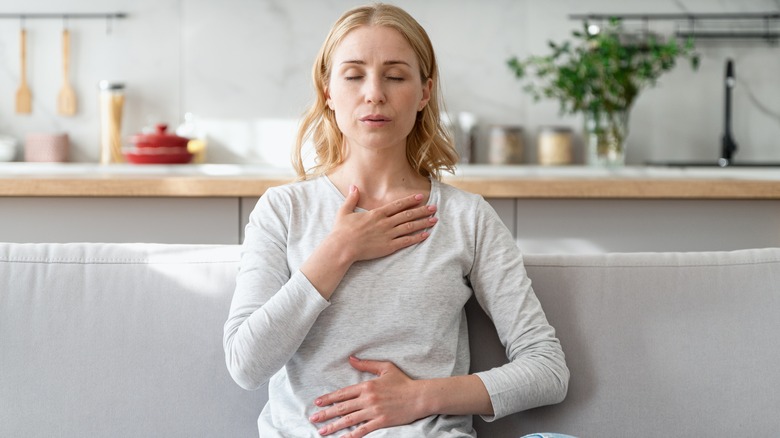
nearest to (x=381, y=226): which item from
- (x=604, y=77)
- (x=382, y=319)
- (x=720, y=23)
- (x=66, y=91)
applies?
(x=382, y=319)

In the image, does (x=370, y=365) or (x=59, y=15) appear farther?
(x=59, y=15)

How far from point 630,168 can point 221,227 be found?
60.9 inches

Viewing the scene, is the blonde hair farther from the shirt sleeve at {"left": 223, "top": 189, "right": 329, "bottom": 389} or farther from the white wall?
the white wall

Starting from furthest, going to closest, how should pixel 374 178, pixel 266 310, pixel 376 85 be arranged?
pixel 374 178 < pixel 376 85 < pixel 266 310

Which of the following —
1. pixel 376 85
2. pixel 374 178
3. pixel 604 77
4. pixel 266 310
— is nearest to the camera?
pixel 266 310

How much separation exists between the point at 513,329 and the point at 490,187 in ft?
4.12

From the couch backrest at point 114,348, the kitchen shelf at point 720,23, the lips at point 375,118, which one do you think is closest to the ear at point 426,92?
the lips at point 375,118

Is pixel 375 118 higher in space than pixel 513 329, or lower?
higher

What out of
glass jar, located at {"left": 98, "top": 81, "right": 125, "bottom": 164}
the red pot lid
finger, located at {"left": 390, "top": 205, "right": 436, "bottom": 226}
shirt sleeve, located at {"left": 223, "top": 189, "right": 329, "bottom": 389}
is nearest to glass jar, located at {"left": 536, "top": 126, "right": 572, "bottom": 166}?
the red pot lid

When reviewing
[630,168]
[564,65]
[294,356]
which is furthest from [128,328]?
[564,65]

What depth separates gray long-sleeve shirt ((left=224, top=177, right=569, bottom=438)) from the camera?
1333 millimetres

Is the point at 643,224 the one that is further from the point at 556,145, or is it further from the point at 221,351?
the point at 221,351

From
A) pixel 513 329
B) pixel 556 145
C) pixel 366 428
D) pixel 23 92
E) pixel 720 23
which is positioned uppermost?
pixel 720 23

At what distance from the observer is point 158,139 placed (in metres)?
Result: 3.29
